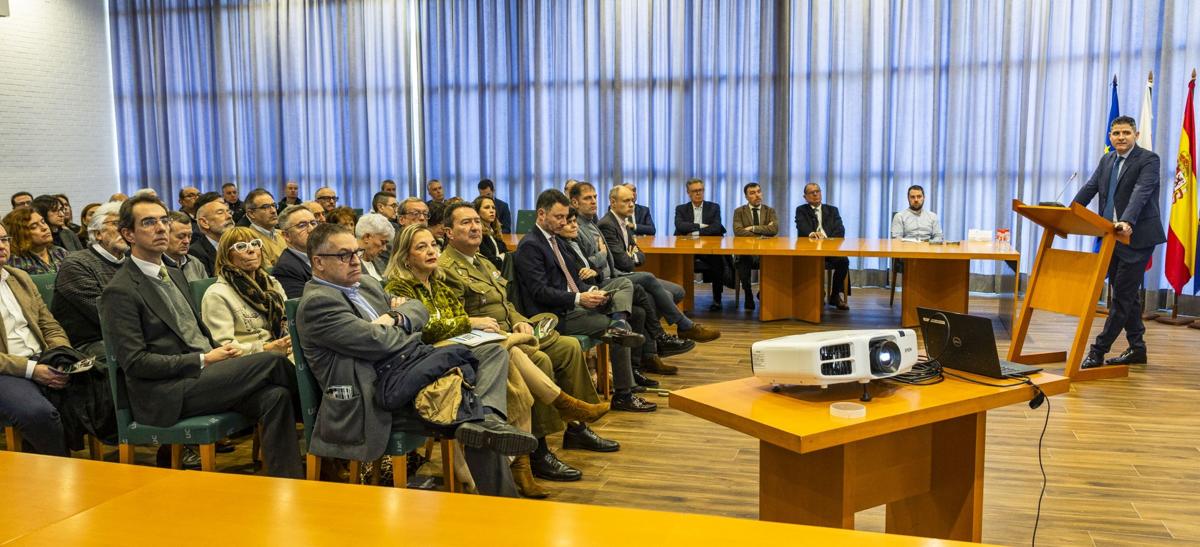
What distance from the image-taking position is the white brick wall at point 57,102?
10289 millimetres

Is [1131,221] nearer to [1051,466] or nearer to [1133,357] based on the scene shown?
[1133,357]

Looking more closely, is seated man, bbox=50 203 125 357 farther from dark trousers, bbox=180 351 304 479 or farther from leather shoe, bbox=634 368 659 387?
leather shoe, bbox=634 368 659 387

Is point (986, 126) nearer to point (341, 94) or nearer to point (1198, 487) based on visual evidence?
point (1198, 487)

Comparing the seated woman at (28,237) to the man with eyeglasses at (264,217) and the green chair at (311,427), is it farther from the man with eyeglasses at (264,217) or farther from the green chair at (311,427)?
the green chair at (311,427)

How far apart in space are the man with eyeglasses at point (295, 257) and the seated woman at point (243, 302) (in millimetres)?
339

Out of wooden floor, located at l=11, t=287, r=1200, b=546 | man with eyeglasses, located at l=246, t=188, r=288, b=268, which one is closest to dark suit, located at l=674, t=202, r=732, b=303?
wooden floor, located at l=11, t=287, r=1200, b=546

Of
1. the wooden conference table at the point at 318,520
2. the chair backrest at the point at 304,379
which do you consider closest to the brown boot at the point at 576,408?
the chair backrest at the point at 304,379

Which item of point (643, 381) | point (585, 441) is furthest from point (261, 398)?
point (643, 381)

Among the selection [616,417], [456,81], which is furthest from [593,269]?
[456,81]

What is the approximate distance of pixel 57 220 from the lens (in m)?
6.20

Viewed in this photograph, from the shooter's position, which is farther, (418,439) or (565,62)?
(565,62)

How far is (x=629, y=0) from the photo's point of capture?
999cm

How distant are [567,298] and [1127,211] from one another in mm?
3210

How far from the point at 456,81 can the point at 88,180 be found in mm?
4790
